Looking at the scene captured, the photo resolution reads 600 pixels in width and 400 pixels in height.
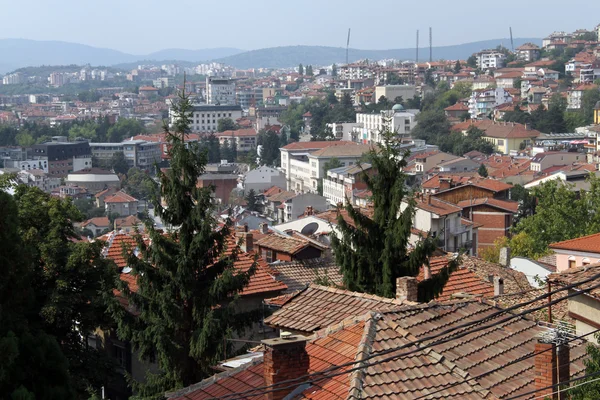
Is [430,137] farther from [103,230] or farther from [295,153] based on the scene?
[103,230]

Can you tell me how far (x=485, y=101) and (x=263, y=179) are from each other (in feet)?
115

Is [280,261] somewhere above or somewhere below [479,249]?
above

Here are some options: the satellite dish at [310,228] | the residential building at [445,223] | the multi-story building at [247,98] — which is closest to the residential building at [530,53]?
the multi-story building at [247,98]

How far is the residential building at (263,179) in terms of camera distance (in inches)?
2830

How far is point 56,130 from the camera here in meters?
119

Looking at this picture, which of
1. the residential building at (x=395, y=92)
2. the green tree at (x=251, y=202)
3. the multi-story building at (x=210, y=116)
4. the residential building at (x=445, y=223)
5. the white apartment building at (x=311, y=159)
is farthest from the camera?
the multi-story building at (x=210, y=116)

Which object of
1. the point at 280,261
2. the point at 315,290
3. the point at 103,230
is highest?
the point at 315,290

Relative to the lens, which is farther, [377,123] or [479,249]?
[377,123]

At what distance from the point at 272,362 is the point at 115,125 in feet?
400

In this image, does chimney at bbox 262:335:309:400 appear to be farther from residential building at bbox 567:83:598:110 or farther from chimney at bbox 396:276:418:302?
residential building at bbox 567:83:598:110

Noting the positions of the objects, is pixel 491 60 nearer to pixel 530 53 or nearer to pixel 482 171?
pixel 530 53

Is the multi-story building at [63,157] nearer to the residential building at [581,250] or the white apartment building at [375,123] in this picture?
the white apartment building at [375,123]

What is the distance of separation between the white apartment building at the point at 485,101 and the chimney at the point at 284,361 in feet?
307

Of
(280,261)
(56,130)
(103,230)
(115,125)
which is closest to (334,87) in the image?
(115,125)
